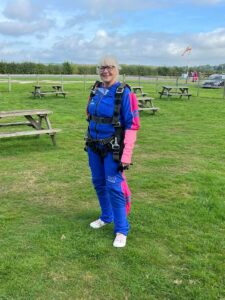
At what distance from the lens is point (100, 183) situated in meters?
4.39

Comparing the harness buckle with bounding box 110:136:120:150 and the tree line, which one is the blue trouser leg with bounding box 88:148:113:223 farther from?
the tree line

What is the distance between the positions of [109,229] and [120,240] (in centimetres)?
41

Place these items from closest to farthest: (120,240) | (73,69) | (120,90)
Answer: (120,90) → (120,240) → (73,69)

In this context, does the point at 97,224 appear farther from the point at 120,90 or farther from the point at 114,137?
the point at 120,90

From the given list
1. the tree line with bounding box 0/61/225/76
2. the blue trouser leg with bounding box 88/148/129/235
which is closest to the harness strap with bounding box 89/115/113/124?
the blue trouser leg with bounding box 88/148/129/235

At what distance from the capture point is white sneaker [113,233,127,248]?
4.13 metres

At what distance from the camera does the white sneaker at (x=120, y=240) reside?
4129 millimetres

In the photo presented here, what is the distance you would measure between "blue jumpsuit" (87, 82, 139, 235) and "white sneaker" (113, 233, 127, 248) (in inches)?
1.6

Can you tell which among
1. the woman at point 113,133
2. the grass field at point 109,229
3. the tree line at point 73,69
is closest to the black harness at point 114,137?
the woman at point 113,133

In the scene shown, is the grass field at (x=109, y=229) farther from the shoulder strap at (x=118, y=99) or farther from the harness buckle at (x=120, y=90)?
the harness buckle at (x=120, y=90)

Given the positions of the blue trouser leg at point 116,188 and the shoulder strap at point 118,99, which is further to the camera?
the blue trouser leg at point 116,188

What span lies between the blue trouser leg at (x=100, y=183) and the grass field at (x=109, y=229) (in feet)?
0.47

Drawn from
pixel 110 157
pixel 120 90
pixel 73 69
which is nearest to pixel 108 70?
pixel 120 90

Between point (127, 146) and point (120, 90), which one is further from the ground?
point (120, 90)
